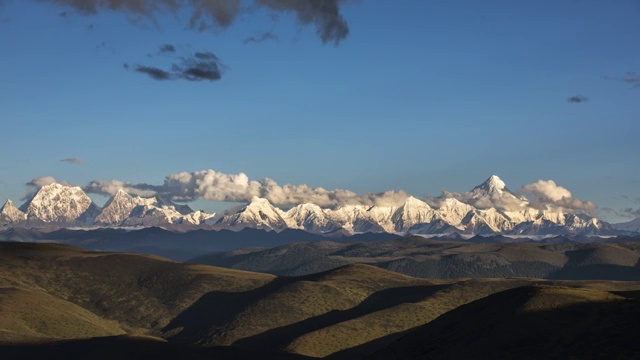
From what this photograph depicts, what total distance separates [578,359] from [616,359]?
824 centimetres

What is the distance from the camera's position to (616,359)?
194375mm

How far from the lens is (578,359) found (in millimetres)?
199500
